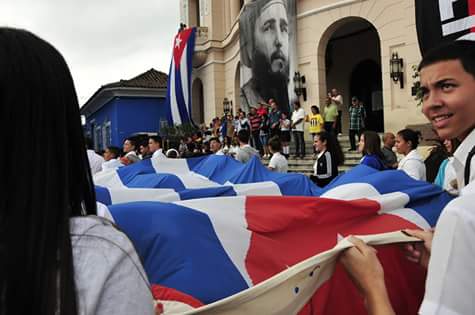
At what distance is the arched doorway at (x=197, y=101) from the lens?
2584 centimetres

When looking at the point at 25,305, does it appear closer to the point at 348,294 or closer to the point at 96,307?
the point at 96,307

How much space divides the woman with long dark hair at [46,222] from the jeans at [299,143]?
12.5 m

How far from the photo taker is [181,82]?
17.5 metres

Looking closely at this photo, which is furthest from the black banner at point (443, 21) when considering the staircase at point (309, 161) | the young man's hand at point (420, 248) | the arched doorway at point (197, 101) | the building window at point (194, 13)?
the building window at point (194, 13)

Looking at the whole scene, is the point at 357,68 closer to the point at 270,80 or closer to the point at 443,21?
the point at 270,80

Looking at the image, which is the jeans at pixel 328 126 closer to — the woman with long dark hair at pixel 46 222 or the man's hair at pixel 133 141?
the man's hair at pixel 133 141

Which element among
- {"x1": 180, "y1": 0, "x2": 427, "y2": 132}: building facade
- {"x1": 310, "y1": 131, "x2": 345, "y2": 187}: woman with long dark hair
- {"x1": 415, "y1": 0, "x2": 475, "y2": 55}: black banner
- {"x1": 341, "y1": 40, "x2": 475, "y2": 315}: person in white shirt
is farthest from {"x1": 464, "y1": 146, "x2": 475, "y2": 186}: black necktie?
{"x1": 180, "y1": 0, "x2": 427, "y2": 132}: building facade

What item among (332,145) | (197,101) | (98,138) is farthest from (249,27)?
(98,138)

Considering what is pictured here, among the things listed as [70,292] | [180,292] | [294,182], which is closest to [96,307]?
[70,292]

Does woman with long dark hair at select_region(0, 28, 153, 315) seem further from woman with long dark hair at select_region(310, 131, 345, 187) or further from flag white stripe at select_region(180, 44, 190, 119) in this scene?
flag white stripe at select_region(180, 44, 190, 119)

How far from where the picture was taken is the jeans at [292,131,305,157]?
13.2 meters

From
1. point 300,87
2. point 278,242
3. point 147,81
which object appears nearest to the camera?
point 278,242

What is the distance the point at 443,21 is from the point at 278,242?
1872 mm

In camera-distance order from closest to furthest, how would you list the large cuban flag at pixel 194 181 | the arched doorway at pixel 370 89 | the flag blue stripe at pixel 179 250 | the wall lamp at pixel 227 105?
1. the flag blue stripe at pixel 179 250
2. the large cuban flag at pixel 194 181
3. the arched doorway at pixel 370 89
4. the wall lamp at pixel 227 105
